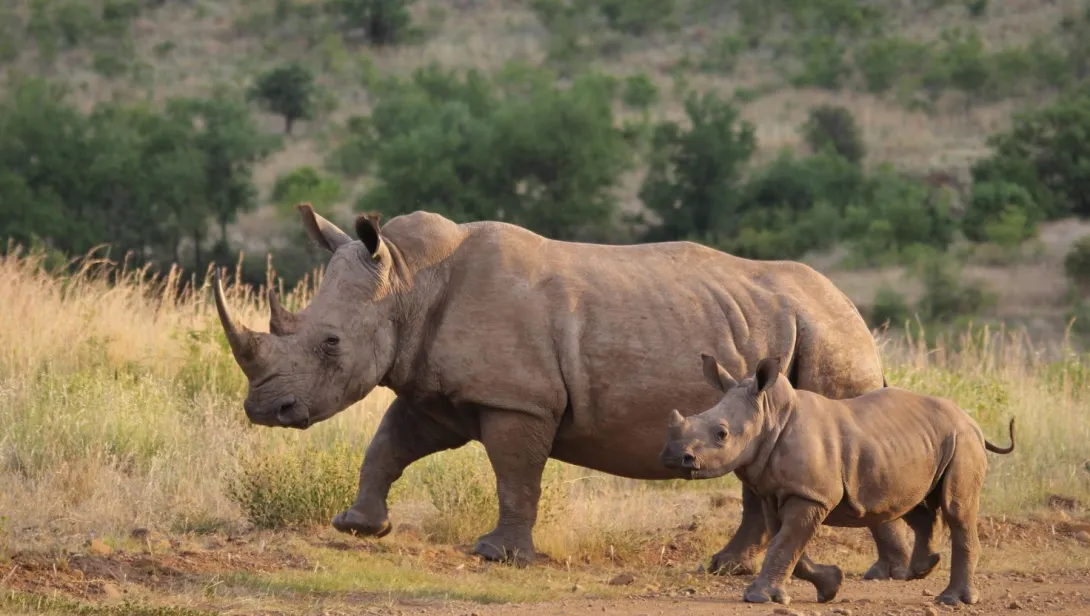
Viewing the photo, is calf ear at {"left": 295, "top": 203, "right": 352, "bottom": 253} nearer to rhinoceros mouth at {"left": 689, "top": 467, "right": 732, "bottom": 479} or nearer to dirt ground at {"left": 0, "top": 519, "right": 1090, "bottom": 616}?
dirt ground at {"left": 0, "top": 519, "right": 1090, "bottom": 616}

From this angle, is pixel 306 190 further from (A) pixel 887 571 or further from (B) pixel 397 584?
(B) pixel 397 584

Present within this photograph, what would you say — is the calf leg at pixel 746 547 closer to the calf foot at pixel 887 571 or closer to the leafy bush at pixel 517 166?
the calf foot at pixel 887 571

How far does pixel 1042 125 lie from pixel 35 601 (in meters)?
38.9

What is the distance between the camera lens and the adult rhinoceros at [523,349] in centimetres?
797

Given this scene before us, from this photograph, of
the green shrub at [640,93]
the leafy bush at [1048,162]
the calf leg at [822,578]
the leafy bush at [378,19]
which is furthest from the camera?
the leafy bush at [378,19]

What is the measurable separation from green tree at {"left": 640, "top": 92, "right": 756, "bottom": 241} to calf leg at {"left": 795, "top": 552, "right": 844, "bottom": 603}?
103 feet

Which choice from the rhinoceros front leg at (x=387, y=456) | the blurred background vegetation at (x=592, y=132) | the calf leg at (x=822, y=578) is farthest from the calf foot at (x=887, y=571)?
the blurred background vegetation at (x=592, y=132)

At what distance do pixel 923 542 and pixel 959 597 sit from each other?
442 millimetres

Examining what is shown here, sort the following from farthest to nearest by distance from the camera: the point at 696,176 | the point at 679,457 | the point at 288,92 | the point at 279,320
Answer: the point at 288,92 → the point at 696,176 → the point at 279,320 → the point at 679,457

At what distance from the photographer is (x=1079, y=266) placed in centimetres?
3431

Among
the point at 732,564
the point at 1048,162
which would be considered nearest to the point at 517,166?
the point at 1048,162

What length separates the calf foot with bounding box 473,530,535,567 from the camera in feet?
27.1

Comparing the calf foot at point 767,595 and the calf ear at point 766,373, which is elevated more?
the calf ear at point 766,373

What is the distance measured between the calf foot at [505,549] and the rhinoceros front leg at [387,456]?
1.75 feet
